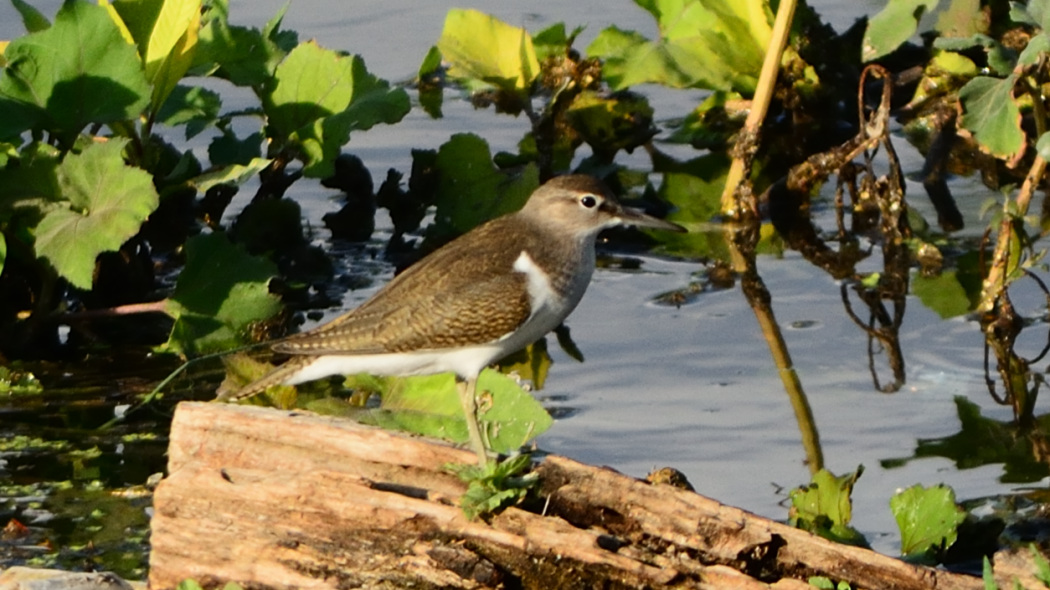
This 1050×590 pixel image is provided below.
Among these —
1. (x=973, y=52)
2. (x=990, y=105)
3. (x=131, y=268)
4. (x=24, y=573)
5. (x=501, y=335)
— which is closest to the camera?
(x=24, y=573)

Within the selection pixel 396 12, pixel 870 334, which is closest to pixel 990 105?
pixel 870 334

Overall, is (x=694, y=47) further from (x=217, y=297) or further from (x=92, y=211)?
(x=92, y=211)

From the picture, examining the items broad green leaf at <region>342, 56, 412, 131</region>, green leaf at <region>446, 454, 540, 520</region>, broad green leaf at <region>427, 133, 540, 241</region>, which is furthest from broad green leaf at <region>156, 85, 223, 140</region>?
green leaf at <region>446, 454, 540, 520</region>

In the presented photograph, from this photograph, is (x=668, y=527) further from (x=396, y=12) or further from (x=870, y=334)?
(x=396, y=12)

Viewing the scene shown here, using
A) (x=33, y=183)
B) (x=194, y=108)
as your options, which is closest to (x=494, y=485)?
(x=33, y=183)

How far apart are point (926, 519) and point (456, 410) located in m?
1.93

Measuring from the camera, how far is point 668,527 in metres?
4.21

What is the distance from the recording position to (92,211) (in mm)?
6324

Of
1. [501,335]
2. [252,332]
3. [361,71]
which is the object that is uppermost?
[361,71]

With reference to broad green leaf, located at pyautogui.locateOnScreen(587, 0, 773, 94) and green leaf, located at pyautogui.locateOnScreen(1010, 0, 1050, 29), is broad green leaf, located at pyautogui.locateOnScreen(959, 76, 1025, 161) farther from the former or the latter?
broad green leaf, located at pyautogui.locateOnScreen(587, 0, 773, 94)

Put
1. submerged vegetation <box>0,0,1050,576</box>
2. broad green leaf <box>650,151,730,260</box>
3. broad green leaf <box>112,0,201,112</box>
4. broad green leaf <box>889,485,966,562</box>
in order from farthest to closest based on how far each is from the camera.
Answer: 1. broad green leaf <box>650,151,730,260</box>
2. broad green leaf <box>112,0,201,112</box>
3. submerged vegetation <box>0,0,1050,576</box>
4. broad green leaf <box>889,485,966,562</box>

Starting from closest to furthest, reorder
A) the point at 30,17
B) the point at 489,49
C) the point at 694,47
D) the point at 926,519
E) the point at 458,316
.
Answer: the point at 926,519 < the point at 458,316 < the point at 30,17 < the point at 489,49 < the point at 694,47

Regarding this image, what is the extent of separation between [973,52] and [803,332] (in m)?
3.05

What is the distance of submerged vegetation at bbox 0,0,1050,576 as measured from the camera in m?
5.87
